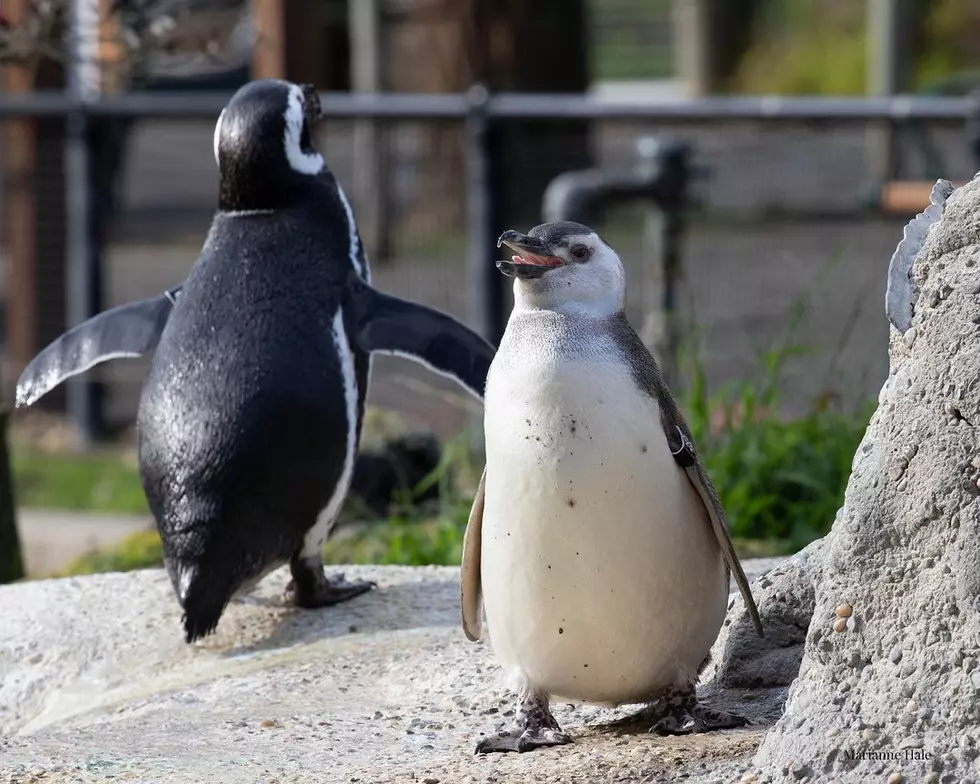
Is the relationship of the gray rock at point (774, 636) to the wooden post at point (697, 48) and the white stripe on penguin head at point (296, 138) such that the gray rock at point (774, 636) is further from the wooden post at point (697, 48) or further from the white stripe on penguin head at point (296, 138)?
the wooden post at point (697, 48)

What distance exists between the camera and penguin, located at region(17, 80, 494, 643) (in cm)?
413

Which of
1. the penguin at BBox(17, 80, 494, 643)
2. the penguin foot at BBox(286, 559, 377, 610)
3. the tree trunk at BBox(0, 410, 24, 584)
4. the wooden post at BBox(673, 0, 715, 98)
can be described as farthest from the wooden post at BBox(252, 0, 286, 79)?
the wooden post at BBox(673, 0, 715, 98)

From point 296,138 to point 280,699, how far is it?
1505 millimetres

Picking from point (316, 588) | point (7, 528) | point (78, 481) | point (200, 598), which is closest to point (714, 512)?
point (200, 598)

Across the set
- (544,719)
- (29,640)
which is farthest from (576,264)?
(29,640)

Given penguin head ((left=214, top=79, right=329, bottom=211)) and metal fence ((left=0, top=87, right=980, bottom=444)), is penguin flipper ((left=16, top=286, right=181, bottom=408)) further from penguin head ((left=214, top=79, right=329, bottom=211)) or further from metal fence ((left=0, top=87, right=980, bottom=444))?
metal fence ((left=0, top=87, right=980, bottom=444))

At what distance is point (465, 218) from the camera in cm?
882

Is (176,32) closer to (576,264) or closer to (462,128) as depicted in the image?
(462,128)

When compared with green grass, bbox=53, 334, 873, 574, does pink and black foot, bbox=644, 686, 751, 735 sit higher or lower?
higher

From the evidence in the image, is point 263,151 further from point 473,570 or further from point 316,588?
point 473,570

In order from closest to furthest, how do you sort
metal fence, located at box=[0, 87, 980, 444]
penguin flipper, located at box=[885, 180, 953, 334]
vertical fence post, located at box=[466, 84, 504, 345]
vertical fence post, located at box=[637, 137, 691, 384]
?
penguin flipper, located at box=[885, 180, 953, 334]
metal fence, located at box=[0, 87, 980, 444]
vertical fence post, located at box=[637, 137, 691, 384]
vertical fence post, located at box=[466, 84, 504, 345]

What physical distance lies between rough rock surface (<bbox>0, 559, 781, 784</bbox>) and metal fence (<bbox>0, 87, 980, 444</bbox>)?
87.8 inches

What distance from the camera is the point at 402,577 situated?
187 inches

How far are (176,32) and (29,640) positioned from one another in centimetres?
303
